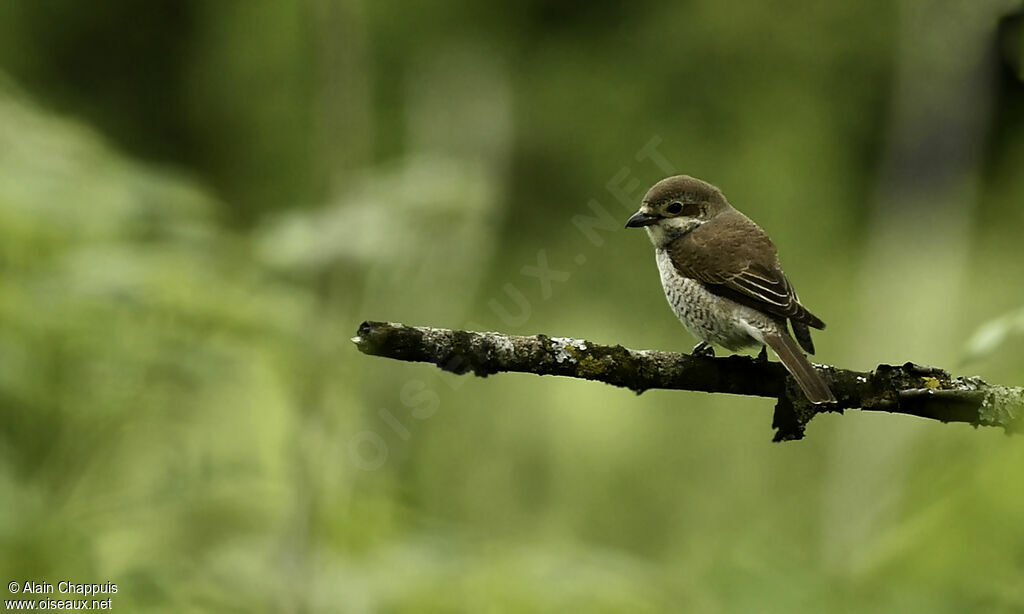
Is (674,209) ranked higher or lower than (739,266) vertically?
higher

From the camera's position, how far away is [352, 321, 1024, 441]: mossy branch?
2.08 metres

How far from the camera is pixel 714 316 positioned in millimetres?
3424

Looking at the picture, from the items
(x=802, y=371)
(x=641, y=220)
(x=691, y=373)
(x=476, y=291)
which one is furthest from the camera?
(x=476, y=291)

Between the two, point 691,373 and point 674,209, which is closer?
point 691,373

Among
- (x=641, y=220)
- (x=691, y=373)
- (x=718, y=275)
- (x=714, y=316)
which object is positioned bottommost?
(x=691, y=373)

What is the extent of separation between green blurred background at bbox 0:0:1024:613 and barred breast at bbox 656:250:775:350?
63cm

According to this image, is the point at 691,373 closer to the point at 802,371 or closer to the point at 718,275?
the point at 802,371

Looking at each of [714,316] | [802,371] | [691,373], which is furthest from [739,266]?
[691,373]

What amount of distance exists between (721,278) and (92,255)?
1.84m

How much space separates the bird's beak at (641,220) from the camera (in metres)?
3.91

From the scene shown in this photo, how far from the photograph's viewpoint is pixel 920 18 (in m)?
8.24

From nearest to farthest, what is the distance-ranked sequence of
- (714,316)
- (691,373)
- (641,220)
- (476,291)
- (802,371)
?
1. (691,373)
2. (802,371)
3. (714,316)
4. (641,220)
5. (476,291)

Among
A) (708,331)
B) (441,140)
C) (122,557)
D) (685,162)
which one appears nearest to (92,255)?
(122,557)

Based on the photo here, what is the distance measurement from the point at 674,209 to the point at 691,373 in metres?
1.54
